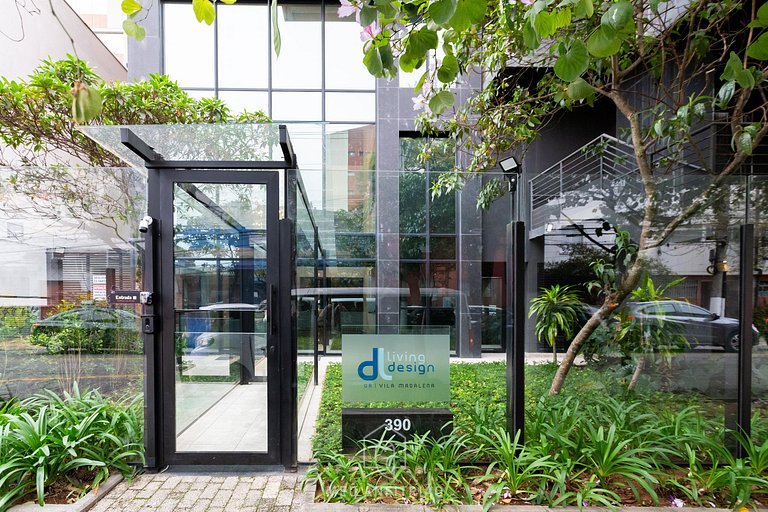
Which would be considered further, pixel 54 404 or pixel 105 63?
pixel 105 63

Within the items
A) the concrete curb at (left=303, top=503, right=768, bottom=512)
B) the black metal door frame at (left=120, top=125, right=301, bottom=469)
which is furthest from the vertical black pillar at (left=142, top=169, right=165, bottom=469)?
the concrete curb at (left=303, top=503, right=768, bottom=512)

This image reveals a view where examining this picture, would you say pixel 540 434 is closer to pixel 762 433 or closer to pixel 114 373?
pixel 762 433

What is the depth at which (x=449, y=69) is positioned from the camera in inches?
104

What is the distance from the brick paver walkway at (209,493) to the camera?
2988 millimetres

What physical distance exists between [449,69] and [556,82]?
8.32 feet

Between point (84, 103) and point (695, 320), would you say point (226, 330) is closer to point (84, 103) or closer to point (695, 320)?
point (84, 103)

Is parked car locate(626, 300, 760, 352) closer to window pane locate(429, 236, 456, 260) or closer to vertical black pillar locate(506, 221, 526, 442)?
vertical black pillar locate(506, 221, 526, 442)

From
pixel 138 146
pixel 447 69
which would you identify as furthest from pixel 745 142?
pixel 138 146

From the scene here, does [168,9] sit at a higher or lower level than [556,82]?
higher

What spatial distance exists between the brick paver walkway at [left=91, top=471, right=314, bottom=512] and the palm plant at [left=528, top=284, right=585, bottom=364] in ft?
8.87

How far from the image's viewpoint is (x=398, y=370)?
12.0 feet

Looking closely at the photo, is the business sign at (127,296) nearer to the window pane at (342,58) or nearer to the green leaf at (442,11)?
the green leaf at (442,11)

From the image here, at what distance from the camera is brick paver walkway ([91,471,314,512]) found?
2988 millimetres

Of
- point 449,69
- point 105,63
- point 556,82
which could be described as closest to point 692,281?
point 556,82
